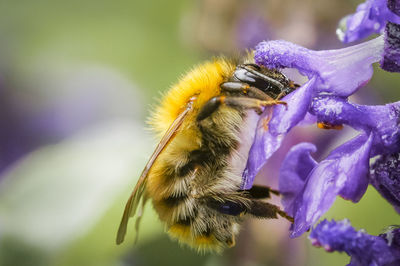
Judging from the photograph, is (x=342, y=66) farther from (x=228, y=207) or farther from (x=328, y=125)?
(x=228, y=207)

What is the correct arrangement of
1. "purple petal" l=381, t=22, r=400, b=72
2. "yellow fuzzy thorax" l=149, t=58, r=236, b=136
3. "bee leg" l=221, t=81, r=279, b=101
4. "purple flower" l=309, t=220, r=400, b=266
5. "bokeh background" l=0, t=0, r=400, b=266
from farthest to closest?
"bokeh background" l=0, t=0, r=400, b=266 → "yellow fuzzy thorax" l=149, t=58, r=236, b=136 → "bee leg" l=221, t=81, r=279, b=101 → "purple petal" l=381, t=22, r=400, b=72 → "purple flower" l=309, t=220, r=400, b=266

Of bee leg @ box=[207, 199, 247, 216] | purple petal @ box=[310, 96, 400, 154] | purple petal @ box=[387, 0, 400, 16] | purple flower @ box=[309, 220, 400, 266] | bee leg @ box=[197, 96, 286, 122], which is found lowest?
bee leg @ box=[207, 199, 247, 216]

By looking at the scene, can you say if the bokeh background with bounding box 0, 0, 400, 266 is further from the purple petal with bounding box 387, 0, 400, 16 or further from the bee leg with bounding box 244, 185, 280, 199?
the purple petal with bounding box 387, 0, 400, 16

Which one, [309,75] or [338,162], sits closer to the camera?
[338,162]

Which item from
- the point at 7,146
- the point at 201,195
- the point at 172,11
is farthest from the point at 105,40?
the point at 201,195

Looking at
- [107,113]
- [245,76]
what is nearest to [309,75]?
[245,76]

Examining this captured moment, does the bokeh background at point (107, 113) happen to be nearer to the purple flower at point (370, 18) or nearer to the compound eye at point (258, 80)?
the compound eye at point (258, 80)

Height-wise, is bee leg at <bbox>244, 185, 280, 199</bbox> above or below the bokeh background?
above

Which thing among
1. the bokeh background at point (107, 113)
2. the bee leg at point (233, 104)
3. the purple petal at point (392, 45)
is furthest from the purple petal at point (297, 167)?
the bokeh background at point (107, 113)

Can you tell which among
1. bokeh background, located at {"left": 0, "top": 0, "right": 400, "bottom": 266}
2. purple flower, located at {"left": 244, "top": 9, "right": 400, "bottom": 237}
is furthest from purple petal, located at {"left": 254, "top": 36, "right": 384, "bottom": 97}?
bokeh background, located at {"left": 0, "top": 0, "right": 400, "bottom": 266}
